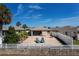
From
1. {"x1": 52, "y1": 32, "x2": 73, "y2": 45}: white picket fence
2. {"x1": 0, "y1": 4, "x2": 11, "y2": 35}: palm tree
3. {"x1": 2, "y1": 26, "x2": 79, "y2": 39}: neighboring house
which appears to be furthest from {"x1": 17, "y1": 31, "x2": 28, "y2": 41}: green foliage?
{"x1": 52, "y1": 32, "x2": 73, "y2": 45}: white picket fence

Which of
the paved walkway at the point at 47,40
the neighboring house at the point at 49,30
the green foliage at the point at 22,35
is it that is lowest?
the paved walkway at the point at 47,40

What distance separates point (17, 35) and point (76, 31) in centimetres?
161

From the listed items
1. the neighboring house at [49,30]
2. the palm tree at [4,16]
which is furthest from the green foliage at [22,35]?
the palm tree at [4,16]

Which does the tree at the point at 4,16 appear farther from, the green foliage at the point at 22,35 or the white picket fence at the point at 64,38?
the white picket fence at the point at 64,38

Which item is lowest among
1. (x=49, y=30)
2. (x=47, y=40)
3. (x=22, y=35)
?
(x=47, y=40)

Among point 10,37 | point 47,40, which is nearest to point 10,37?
point 10,37

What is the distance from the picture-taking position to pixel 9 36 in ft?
54.4

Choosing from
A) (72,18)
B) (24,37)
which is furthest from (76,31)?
(24,37)

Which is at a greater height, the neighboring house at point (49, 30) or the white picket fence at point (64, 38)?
the neighboring house at point (49, 30)

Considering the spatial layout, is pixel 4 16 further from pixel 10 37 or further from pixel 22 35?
pixel 22 35

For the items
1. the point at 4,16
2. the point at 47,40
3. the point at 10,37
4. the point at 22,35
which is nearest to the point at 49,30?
the point at 47,40

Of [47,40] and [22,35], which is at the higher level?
[22,35]

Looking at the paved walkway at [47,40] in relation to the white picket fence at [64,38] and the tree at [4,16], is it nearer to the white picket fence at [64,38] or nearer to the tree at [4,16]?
the white picket fence at [64,38]

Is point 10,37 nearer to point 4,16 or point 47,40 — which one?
point 4,16
